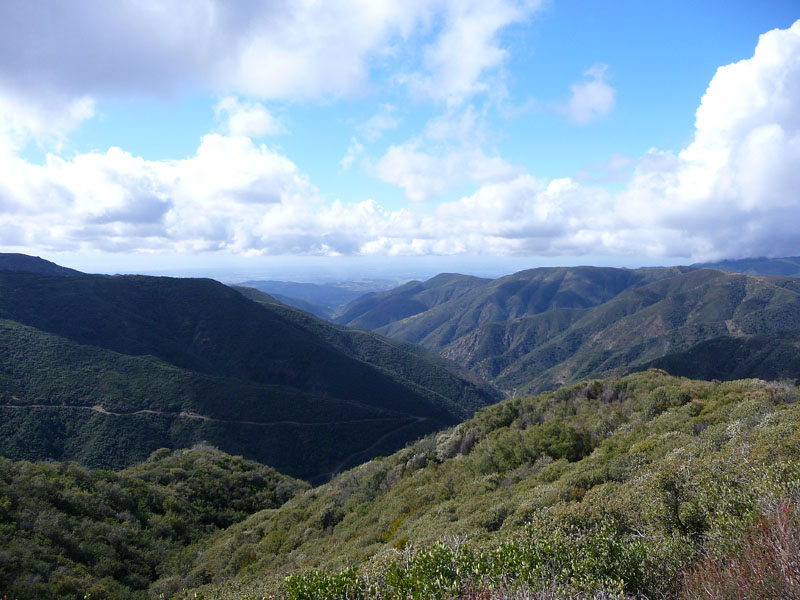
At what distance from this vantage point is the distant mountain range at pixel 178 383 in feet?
209

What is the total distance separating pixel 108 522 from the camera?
27.5m

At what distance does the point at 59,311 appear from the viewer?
9606 centimetres

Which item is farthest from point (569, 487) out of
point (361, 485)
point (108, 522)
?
point (108, 522)

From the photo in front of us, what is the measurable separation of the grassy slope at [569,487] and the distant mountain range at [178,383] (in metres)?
42.6

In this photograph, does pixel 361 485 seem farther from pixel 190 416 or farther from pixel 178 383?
pixel 178 383

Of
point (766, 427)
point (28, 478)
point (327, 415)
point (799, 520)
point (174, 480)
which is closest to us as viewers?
point (799, 520)

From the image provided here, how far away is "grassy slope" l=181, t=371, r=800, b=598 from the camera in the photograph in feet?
30.4

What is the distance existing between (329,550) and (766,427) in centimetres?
2029

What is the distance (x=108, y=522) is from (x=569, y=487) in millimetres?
31190

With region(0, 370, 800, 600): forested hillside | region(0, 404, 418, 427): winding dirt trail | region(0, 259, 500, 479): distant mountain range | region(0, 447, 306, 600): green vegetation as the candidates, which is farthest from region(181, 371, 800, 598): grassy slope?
region(0, 404, 418, 427): winding dirt trail

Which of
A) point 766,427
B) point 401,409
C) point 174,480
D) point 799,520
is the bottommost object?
point 401,409

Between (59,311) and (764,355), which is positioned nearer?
(59,311)

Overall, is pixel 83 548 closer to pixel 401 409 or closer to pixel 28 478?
pixel 28 478

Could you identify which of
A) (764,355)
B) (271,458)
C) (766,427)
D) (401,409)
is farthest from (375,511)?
(764,355)
